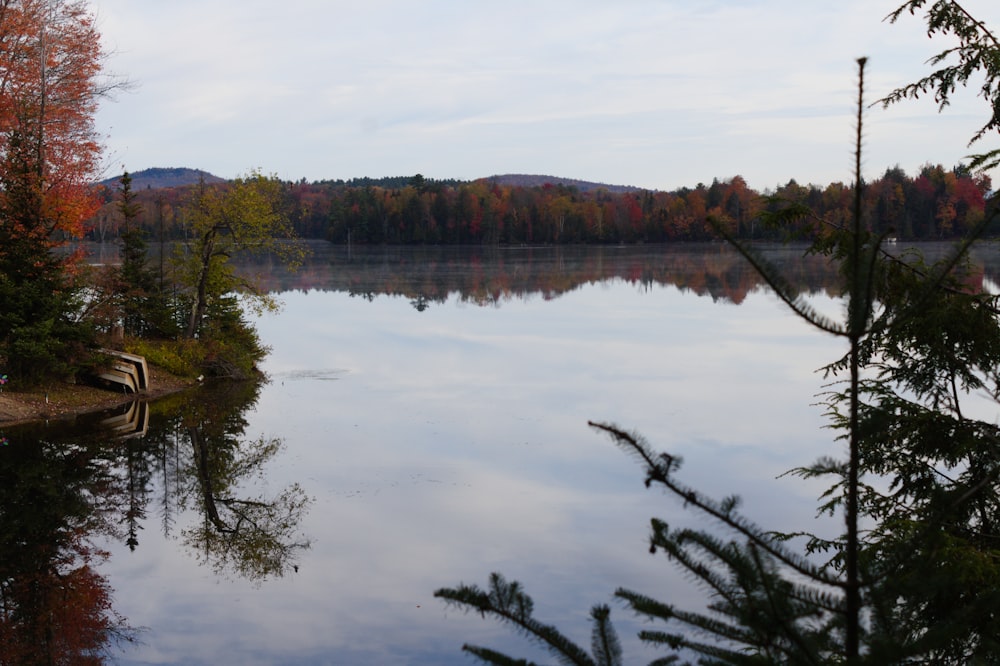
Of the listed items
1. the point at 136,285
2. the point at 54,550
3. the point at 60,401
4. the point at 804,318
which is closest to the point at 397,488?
the point at 54,550

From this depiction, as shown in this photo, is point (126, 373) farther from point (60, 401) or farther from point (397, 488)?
point (397, 488)

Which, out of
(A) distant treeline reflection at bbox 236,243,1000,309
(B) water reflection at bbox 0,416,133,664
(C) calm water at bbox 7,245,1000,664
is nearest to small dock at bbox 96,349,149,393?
(C) calm water at bbox 7,245,1000,664

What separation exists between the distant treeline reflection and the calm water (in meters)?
20.8

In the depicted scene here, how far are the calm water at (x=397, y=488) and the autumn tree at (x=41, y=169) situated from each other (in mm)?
3135

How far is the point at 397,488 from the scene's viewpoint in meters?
18.3

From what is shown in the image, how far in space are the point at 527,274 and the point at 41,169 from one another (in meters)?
56.5

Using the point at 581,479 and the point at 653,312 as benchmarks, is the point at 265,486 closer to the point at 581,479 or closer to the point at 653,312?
the point at 581,479

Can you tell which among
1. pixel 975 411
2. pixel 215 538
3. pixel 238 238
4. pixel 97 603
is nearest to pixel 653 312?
pixel 238 238

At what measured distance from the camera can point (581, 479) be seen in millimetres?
19062

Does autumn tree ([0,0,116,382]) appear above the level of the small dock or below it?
above

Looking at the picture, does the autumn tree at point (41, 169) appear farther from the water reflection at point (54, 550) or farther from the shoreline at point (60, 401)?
the water reflection at point (54, 550)

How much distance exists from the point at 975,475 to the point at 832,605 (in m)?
5.91

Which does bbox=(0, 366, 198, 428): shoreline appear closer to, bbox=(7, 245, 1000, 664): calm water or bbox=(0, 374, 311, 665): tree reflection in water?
bbox=(0, 374, 311, 665): tree reflection in water

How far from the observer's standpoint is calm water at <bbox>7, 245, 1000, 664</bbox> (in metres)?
12.3
